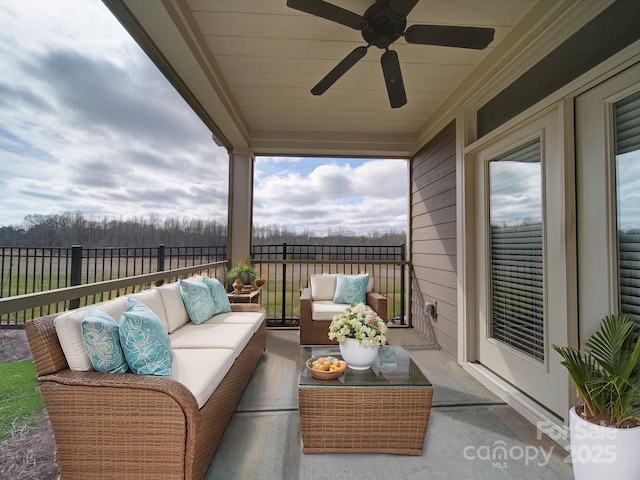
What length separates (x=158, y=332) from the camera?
66.3 inches

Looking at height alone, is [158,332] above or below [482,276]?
below

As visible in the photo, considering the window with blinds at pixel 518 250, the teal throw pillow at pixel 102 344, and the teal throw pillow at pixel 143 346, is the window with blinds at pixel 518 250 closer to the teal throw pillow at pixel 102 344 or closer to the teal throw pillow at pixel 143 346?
the teal throw pillow at pixel 143 346

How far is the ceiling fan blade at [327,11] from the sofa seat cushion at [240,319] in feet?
7.82

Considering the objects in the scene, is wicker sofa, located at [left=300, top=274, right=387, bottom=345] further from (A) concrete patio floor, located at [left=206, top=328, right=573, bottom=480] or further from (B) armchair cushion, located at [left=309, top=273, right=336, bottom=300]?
(A) concrete patio floor, located at [left=206, top=328, right=573, bottom=480]

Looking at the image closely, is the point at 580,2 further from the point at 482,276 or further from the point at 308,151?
the point at 308,151

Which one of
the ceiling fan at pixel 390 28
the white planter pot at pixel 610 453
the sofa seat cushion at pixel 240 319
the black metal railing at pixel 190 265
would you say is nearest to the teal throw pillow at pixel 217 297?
the sofa seat cushion at pixel 240 319

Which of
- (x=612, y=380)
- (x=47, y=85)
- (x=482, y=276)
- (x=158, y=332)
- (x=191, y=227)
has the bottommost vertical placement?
(x=612, y=380)

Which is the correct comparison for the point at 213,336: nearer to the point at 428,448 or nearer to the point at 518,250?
the point at 428,448

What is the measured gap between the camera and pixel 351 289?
3.96m

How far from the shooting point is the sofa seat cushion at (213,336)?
2.19m

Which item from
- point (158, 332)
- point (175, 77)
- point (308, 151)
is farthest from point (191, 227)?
point (308, 151)

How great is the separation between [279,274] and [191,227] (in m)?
1.87

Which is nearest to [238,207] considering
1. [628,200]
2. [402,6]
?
[402,6]

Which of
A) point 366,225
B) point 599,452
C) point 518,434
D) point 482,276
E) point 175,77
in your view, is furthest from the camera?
point 366,225
